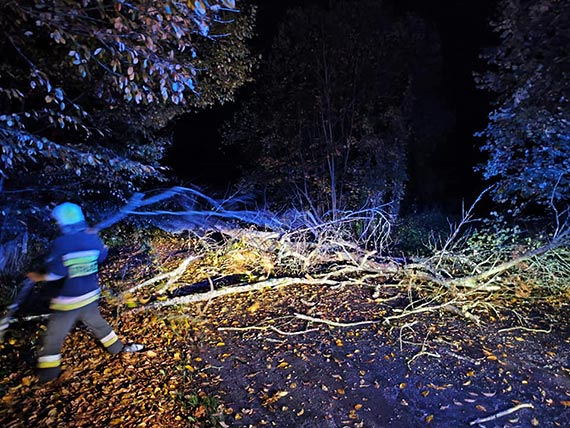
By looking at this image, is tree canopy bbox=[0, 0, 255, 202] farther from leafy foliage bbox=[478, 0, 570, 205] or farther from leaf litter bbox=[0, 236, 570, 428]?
leafy foliage bbox=[478, 0, 570, 205]

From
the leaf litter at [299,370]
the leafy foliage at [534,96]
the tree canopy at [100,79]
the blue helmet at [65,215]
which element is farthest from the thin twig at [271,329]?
the leafy foliage at [534,96]

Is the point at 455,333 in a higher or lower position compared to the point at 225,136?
lower

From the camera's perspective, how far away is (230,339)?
470cm

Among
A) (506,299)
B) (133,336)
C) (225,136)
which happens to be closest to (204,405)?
(133,336)

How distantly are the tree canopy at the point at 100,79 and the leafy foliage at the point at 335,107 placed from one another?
9.04 ft

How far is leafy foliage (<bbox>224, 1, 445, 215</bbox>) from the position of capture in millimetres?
10742

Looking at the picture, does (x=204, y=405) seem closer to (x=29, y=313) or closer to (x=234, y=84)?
(x=29, y=313)

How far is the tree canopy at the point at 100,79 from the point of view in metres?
→ 3.52

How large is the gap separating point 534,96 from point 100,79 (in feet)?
25.9

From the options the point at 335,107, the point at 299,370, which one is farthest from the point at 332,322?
the point at 335,107

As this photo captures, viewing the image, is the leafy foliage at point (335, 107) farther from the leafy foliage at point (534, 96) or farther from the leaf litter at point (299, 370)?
the leaf litter at point (299, 370)

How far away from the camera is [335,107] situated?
446 inches

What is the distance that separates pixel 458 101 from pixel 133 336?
15483 millimetres

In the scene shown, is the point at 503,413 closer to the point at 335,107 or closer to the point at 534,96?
the point at 534,96
